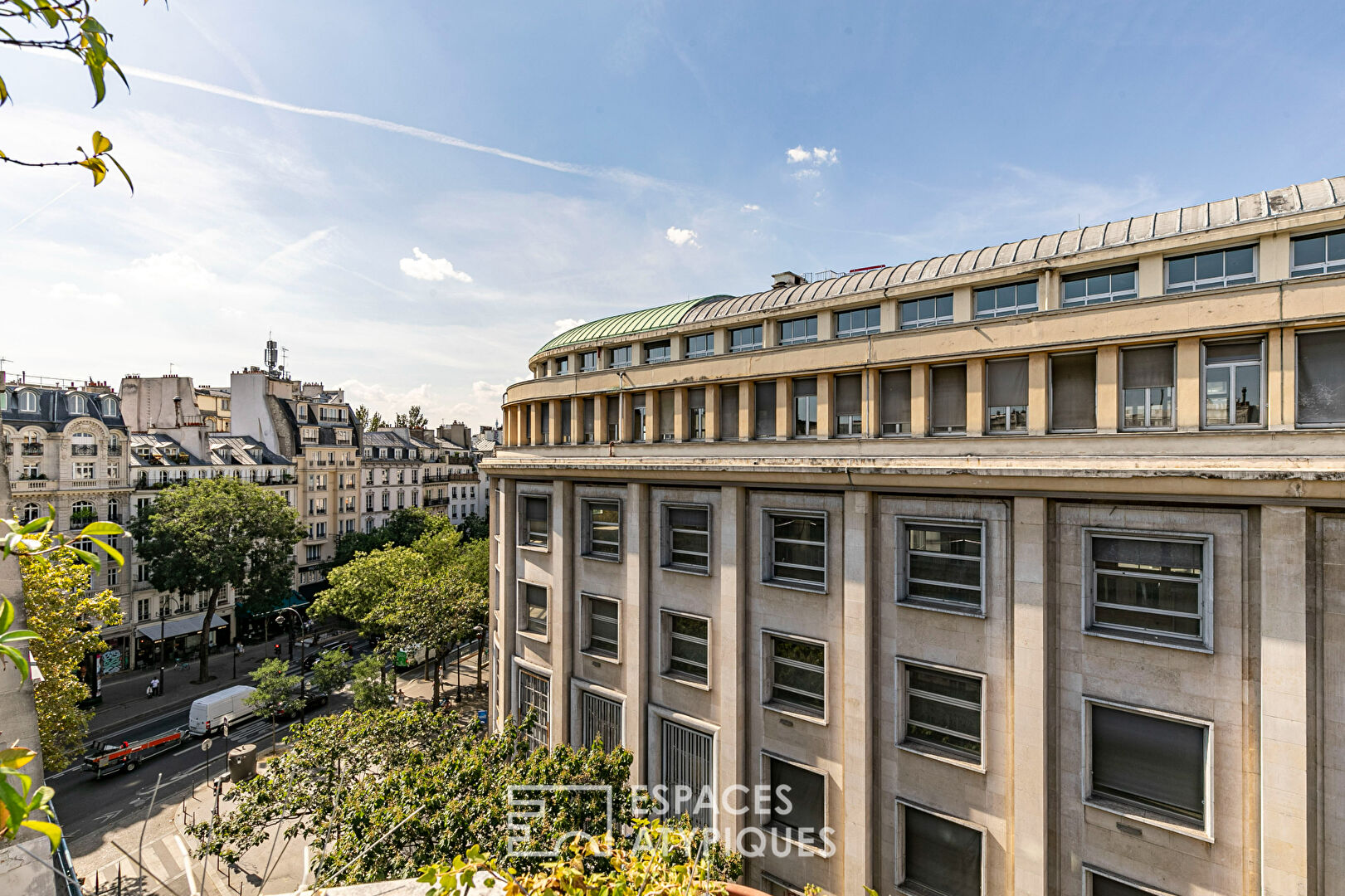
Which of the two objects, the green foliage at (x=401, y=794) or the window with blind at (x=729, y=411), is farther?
the window with blind at (x=729, y=411)

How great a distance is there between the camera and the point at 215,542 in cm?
4488

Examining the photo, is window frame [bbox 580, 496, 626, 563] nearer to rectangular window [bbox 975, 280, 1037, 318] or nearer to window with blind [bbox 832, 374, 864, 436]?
window with blind [bbox 832, 374, 864, 436]

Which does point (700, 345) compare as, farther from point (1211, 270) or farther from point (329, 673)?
point (329, 673)

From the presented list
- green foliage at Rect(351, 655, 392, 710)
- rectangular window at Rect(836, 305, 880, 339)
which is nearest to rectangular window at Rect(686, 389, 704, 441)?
rectangular window at Rect(836, 305, 880, 339)

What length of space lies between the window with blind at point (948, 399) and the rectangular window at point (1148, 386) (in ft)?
11.7

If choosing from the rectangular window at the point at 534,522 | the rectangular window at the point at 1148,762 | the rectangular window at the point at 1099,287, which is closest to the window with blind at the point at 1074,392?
the rectangular window at the point at 1099,287

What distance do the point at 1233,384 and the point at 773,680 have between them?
13.8 metres

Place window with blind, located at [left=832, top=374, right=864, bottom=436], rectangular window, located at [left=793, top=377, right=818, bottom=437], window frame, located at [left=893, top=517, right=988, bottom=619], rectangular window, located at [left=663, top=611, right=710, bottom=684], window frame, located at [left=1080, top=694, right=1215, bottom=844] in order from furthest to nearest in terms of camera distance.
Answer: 1. rectangular window, located at [left=663, top=611, right=710, bottom=684]
2. rectangular window, located at [left=793, top=377, right=818, bottom=437]
3. window with blind, located at [left=832, top=374, right=864, bottom=436]
4. window frame, located at [left=893, top=517, right=988, bottom=619]
5. window frame, located at [left=1080, top=694, right=1215, bottom=844]

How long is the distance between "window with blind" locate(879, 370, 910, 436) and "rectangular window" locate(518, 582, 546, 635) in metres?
15.0

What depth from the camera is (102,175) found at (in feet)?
13.0

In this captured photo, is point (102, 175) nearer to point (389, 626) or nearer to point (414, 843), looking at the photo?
point (414, 843)

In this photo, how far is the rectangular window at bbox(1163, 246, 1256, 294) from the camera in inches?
568

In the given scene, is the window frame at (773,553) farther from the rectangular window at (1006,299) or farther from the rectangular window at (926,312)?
the rectangular window at (1006,299)

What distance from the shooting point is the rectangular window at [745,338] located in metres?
22.0
